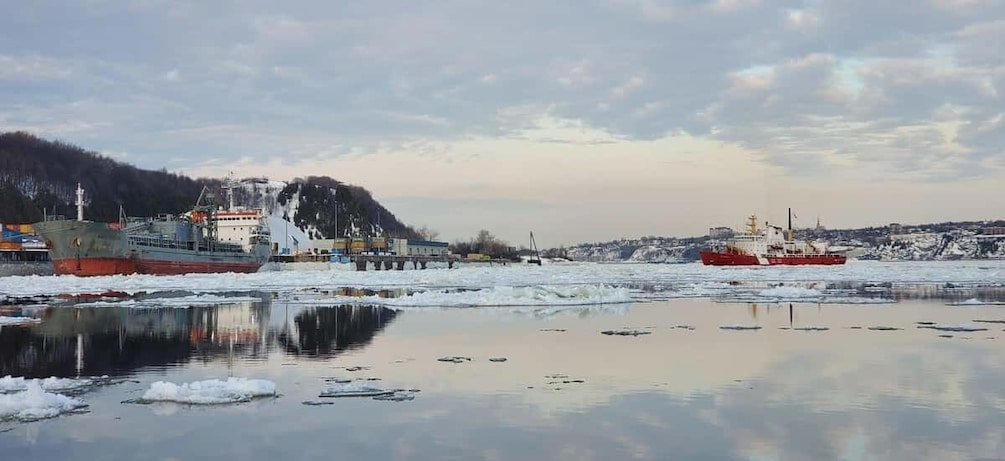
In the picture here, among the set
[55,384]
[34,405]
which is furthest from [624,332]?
[34,405]

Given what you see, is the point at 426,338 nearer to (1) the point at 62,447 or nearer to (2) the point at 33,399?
(2) the point at 33,399

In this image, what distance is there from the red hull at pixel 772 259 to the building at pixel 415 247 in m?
50.3

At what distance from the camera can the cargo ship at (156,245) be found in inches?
2542

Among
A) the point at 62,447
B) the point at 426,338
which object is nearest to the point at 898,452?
the point at 62,447

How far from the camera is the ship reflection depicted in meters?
14.4

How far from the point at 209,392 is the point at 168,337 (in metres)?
8.69

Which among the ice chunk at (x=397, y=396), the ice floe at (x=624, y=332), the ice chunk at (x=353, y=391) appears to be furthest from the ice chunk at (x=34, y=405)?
the ice floe at (x=624, y=332)

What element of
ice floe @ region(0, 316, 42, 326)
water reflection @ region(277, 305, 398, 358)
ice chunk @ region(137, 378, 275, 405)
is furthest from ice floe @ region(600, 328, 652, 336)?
ice floe @ region(0, 316, 42, 326)

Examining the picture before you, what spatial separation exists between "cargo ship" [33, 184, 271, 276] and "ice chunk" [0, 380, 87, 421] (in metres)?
59.1

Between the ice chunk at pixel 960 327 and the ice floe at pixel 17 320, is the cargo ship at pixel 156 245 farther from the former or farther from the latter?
the ice chunk at pixel 960 327

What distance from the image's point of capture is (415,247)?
146m

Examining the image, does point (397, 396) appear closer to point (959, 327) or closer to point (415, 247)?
point (959, 327)

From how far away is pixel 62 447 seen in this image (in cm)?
807

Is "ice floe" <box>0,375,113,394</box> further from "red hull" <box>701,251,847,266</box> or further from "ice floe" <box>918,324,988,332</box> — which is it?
"red hull" <box>701,251,847,266</box>
